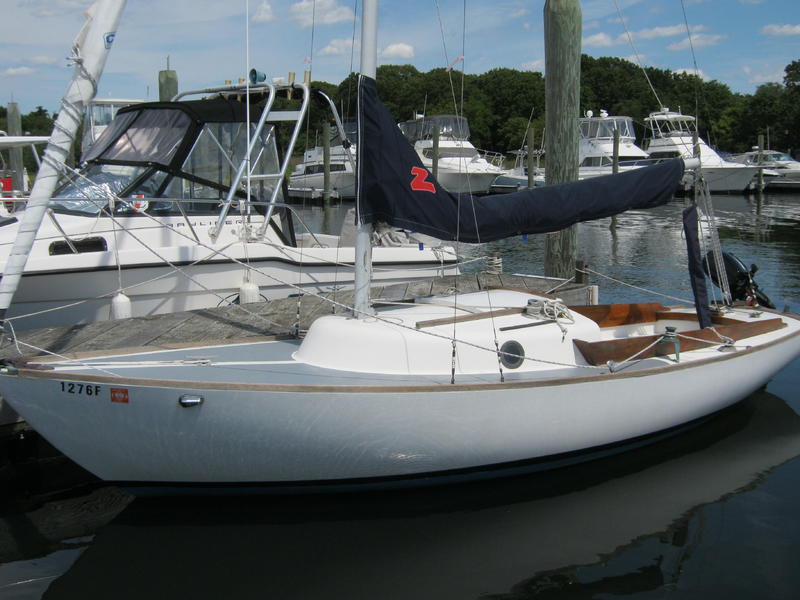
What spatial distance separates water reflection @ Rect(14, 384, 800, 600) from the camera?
15.9 ft

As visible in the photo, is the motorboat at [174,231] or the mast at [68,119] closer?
the mast at [68,119]

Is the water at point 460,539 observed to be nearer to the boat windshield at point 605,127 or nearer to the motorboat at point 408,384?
the motorboat at point 408,384

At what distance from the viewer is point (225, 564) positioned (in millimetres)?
5020

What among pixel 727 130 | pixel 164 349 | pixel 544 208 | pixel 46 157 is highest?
pixel 727 130

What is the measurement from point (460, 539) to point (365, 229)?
242 centimetres

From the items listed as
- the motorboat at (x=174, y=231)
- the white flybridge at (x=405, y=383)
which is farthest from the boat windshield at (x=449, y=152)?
the white flybridge at (x=405, y=383)

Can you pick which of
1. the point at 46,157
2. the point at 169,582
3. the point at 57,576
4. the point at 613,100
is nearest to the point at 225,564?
the point at 169,582

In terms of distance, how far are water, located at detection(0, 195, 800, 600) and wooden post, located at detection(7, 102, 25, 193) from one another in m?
16.6

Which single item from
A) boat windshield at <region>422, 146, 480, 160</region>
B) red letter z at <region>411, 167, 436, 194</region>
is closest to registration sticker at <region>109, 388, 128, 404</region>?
red letter z at <region>411, 167, 436, 194</region>

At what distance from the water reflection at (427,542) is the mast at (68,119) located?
203 centimetres

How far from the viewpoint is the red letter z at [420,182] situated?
577cm

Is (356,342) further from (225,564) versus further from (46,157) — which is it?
(46,157)

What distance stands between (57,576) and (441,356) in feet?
10.1

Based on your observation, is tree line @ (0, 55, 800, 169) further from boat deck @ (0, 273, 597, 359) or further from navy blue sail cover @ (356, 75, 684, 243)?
navy blue sail cover @ (356, 75, 684, 243)
